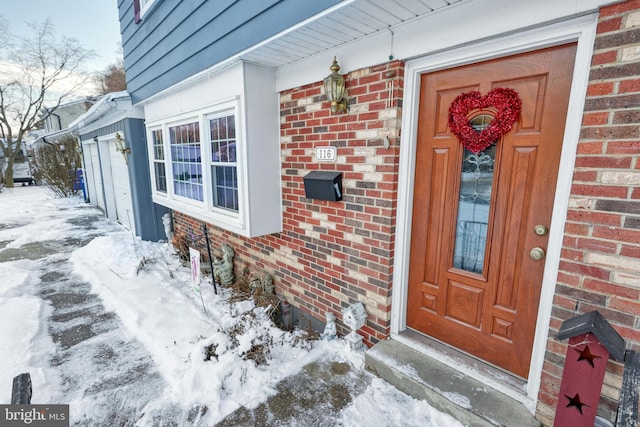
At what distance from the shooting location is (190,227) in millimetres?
5445

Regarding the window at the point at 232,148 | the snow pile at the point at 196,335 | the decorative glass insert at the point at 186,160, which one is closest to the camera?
the snow pile at the point at 196,335

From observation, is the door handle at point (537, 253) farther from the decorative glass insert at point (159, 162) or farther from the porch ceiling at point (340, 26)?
the decorative glass insert at point (159, 162)

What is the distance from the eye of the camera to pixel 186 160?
423 centimetres

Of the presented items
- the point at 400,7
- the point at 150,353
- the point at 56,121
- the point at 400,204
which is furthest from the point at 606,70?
the point at 56,121

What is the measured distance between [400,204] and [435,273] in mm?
593

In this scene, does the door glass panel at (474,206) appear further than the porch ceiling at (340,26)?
Yes

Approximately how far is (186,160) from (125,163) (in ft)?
10.4

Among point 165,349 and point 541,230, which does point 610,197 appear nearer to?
point 541,230

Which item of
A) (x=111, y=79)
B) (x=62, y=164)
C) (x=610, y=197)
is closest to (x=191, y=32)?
(x=610, y=197)

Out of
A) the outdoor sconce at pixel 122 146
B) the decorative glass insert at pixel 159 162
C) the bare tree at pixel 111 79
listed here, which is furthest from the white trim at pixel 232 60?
the bare tree at pixel 111 79

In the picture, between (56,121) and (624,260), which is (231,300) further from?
(56,121)

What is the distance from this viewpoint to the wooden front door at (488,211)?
5.70 feet

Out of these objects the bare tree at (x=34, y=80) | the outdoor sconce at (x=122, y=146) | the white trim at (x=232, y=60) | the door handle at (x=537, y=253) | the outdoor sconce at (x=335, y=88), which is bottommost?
the door handle at (x=537, y=253)

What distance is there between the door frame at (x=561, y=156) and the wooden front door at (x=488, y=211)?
0.07 metres
